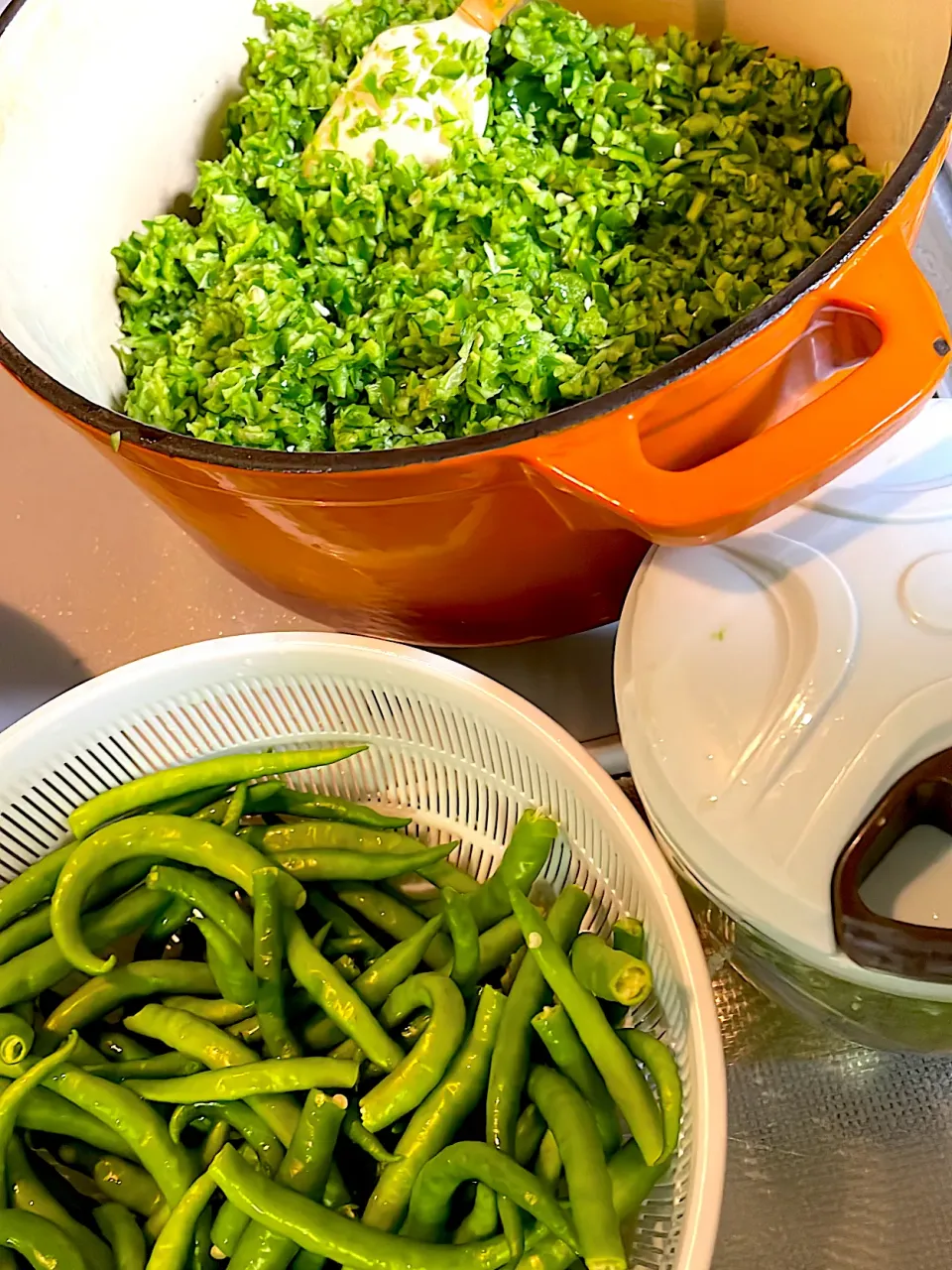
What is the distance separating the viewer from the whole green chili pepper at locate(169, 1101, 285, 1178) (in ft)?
1.94

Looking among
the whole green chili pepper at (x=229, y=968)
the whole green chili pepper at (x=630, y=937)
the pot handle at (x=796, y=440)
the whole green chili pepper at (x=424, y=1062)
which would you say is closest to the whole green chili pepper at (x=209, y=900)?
the whole green chili pepper at (x=229, y=968)

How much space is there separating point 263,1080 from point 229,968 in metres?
0.07

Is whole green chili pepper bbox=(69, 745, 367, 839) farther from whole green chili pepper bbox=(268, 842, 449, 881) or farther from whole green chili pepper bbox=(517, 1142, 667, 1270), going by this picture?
whole green chili pepper bbox=(517, 1142, 667, 1270)

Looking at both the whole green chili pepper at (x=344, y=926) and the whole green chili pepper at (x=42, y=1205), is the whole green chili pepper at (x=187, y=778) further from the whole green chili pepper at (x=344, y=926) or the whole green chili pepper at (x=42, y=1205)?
the whole green chili pepper at (x=42, y=1205)

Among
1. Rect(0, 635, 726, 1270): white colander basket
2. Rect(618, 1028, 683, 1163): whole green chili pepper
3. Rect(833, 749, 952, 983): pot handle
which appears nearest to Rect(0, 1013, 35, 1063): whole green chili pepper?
Rect(0, 635, 726, 1270): white colander basket

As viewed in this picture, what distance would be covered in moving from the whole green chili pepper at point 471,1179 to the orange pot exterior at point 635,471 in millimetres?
303

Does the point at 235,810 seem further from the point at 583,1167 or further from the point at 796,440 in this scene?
the point at 796,440

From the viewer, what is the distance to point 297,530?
0.56 meters

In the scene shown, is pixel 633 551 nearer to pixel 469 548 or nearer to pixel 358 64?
pixel 469 548

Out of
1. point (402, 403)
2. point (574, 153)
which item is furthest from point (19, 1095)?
point (574, 153)

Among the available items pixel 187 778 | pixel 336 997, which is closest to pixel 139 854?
pixel 187 778

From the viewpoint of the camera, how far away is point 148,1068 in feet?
2.05

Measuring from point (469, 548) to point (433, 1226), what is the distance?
13.9 inches

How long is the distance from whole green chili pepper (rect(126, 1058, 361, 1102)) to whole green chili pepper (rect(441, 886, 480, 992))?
77 millimetres
